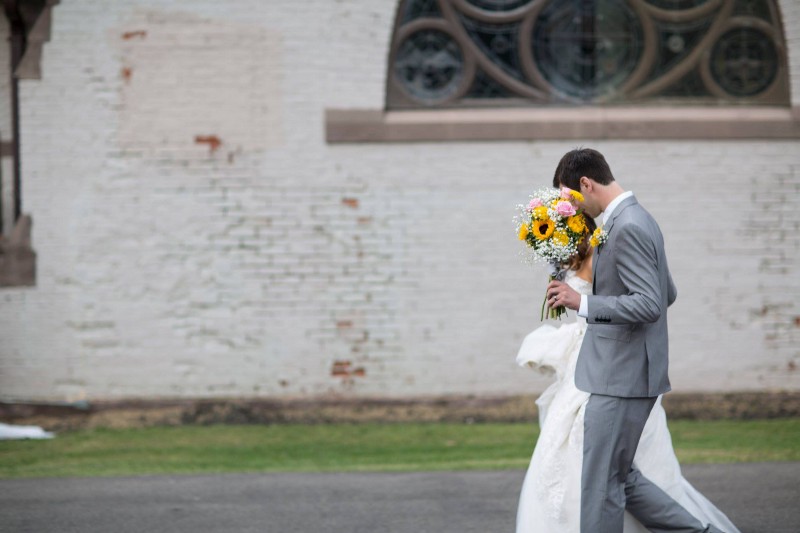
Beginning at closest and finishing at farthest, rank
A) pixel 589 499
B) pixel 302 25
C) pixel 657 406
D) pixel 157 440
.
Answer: pixel 589 499
pixel 657 406
pixel 157 440
pixel 302 25

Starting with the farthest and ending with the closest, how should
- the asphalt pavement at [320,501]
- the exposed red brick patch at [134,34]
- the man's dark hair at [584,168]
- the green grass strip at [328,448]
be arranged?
1. the exposed red brick patch at [134,34]
2. the green grass strip at [328,448]
3. the asphalt pavement at [320,501]
4. the man's dark hair at [584,168]

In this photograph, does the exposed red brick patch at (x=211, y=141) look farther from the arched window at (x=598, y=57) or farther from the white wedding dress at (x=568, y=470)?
the white wedding dress at (x=568, y=470)

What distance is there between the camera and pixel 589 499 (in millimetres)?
4652

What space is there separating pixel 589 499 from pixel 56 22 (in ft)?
25.1

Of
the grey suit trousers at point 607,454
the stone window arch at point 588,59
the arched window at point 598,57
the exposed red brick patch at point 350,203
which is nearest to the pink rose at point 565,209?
the grey suit trousers at point 607,454

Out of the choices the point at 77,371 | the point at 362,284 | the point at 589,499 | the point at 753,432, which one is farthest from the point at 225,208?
the point at 589,499

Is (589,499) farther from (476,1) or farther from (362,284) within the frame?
(476,1)

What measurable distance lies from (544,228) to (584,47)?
19.7 ft

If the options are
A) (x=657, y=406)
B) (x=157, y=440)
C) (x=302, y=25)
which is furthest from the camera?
(x=302, y=25)

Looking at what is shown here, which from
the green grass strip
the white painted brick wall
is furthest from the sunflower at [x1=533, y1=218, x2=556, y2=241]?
the white painted brick wall

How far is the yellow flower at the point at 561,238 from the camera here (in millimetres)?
4836

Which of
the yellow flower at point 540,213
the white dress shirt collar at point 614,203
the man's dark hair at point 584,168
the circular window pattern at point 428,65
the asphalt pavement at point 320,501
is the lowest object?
the asphalt pavement at point 320,501

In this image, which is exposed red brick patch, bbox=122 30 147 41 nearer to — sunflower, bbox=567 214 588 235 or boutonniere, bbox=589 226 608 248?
sunflower, bbox=567 214 588 235

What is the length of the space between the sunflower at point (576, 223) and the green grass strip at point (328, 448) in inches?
147
